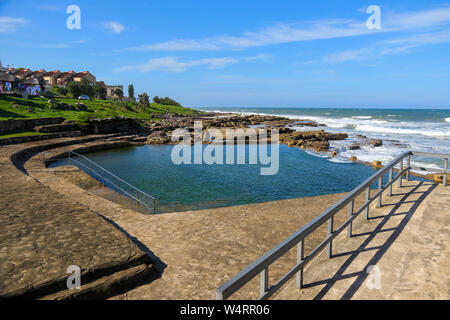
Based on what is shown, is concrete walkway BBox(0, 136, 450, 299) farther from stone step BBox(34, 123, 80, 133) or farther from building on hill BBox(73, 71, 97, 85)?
building on hill BBox(73, 71, 97, 85)

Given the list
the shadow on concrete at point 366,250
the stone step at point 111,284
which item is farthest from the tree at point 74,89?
the shadow on concrete at point 366,250

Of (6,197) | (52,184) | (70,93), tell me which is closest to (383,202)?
(6,197)

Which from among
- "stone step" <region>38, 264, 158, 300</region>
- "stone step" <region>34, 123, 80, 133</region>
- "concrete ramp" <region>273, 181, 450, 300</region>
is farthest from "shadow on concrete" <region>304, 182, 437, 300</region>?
"stone step" <region>34, 123, 80, 133</region>

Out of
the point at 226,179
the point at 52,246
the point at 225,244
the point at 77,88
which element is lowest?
the point at 226,179

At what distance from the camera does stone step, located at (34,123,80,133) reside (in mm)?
33250

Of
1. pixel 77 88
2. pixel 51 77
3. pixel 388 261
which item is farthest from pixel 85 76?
pixel 388 261

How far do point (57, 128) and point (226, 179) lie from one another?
2554cm

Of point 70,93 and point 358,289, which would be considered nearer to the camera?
point 358,289

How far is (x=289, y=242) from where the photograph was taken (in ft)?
12.1

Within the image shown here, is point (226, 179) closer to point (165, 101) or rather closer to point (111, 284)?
point (111, 284)

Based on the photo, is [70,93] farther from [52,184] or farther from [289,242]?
[289,242]

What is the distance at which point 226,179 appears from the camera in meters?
20.5

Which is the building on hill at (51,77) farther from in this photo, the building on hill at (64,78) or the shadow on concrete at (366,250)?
the shadow on concrete at (366,250)
